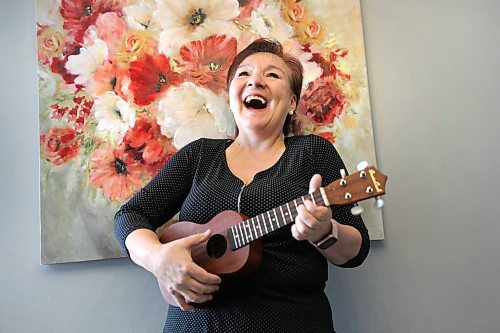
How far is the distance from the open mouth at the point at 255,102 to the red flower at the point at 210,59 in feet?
0.64

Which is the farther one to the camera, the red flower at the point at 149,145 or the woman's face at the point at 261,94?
the red flower at the point at 149,145

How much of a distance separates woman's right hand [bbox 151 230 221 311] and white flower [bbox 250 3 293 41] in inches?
27.4

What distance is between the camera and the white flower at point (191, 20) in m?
1.30

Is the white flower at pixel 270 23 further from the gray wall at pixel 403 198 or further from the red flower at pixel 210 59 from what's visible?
the gray wall at pixel 403 198

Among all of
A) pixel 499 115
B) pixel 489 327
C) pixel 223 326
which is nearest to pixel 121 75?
pixel 223 326

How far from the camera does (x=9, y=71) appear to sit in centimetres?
129

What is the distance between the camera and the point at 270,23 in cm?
133

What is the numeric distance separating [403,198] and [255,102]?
536mm

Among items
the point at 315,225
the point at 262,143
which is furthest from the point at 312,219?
the point at 262,143

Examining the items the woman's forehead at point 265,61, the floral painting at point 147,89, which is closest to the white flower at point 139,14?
the floral painting at point 147,89

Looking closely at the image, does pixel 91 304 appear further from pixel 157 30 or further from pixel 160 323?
pixel 157 30

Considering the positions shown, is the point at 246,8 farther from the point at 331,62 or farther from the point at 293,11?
the point at 331,62

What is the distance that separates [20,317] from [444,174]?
126 cm

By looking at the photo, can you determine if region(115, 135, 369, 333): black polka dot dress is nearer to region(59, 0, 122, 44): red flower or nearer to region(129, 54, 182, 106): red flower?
region(129, 54, 182, 106): red flower
